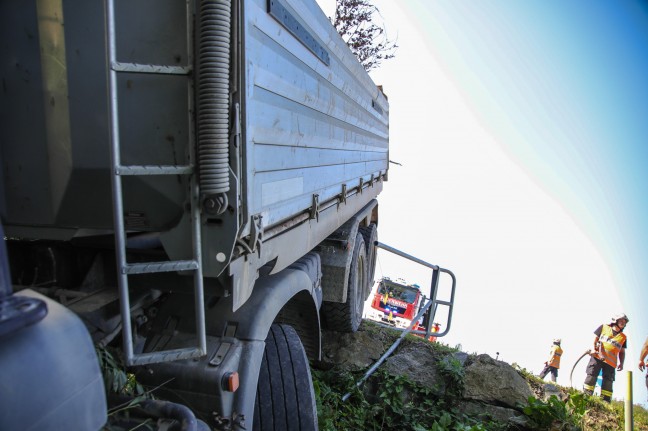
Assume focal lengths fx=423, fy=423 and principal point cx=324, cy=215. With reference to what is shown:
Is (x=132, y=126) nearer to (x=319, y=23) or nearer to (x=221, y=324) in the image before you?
(x=221, y=324)

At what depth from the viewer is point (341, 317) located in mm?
4891

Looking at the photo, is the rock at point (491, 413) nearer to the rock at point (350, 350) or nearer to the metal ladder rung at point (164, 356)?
the rock at point (350, 350)

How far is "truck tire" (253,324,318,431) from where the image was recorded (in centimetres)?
239

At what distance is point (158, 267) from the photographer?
4.90 feet

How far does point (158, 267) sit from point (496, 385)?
4.38 meters

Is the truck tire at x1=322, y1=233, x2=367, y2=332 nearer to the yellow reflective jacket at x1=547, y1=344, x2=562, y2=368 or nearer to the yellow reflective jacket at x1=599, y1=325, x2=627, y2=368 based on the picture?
the yellow reflective jacket at x1=599, y1=325, x2=627, y2=368

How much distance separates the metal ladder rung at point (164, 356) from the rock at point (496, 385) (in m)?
3.86

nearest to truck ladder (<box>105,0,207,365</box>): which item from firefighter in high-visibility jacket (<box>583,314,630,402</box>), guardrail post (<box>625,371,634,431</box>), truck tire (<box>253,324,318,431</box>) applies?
truck tire (<box>253,324,318,431</box>)

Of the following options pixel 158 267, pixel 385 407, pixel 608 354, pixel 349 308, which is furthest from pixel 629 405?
pixel 158 267

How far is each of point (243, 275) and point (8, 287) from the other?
3.22ft

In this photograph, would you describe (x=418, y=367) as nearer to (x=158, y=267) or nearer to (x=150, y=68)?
(x=158, y=267)

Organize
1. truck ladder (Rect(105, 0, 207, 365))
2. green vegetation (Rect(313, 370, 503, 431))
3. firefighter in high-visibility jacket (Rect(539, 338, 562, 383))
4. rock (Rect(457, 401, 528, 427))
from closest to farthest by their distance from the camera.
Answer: truck ladder (Rect(105, 0, 207, 365)) → green vegetation (Rect(313, 370, 503, 431)) → rock (Rect(457, 401, 528, 427)) → firefighter in high-visibility jacket (Rect(539, 338, 562, 383))

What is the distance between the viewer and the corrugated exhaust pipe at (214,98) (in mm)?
1467

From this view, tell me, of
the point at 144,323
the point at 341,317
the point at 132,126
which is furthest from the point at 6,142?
the point at 341,317
